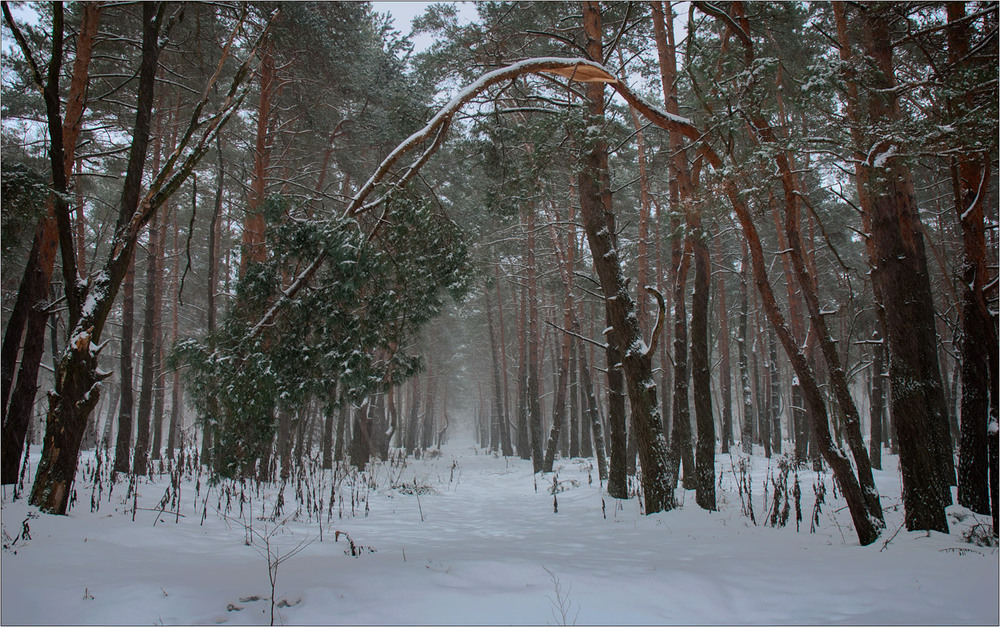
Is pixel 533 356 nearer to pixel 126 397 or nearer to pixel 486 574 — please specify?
pixel 126 397

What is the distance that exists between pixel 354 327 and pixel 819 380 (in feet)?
49.5

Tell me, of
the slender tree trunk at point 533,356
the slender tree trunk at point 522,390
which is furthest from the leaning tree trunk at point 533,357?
the slender tree trunk at point 522,390

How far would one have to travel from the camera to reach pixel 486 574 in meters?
2.98

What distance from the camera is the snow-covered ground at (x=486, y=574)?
248 cm

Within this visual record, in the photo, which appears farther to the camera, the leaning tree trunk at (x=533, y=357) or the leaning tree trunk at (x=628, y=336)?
the leaning tree trunk at (x=533, y=357)

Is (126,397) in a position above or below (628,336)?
below

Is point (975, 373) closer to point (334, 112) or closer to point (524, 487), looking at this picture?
point (524, 487)

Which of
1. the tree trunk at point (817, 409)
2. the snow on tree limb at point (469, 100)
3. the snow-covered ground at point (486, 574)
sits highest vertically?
the snow on tree limb at point (469, 100)

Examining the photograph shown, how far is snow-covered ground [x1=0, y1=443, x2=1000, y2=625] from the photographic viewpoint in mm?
2477

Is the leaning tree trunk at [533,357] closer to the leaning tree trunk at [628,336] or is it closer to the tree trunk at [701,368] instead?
the tree trunk at [701,368]

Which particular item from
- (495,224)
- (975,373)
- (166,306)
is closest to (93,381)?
(975,373)

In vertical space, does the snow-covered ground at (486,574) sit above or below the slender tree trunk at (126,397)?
below

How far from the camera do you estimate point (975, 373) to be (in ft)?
15.7

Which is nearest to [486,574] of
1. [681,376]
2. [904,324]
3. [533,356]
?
[904,324]
